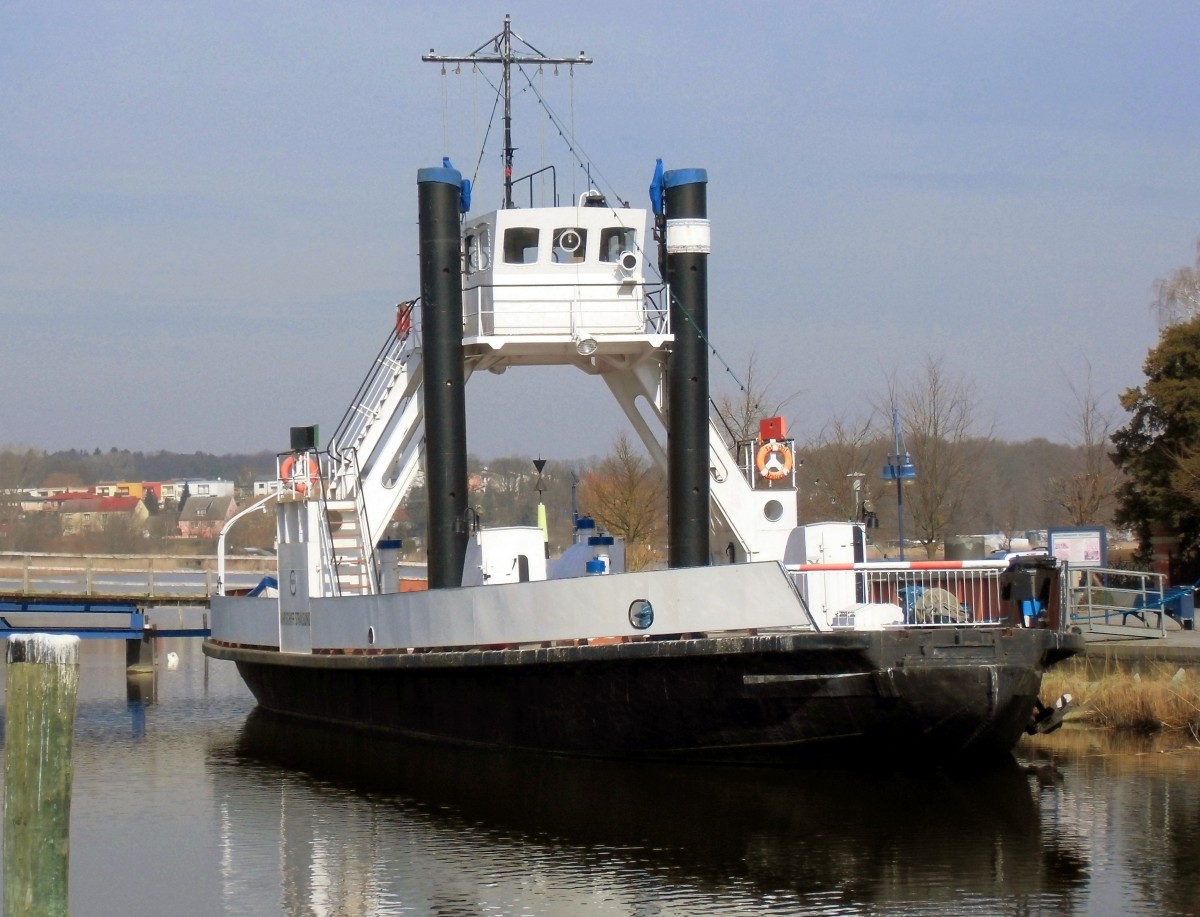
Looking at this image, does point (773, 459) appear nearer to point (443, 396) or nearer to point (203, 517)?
point (443, 396)

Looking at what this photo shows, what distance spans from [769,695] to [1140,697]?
16.6ft

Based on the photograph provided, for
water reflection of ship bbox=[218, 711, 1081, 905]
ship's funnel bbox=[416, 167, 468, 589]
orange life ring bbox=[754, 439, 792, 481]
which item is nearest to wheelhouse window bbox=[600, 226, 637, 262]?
ship's funnel bbox=[416, 167, 468, 589]

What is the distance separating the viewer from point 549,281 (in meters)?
18.5

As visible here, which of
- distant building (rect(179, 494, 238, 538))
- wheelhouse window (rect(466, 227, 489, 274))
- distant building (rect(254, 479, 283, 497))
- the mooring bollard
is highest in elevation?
wheelhouse window (rect(466, 227, 489, 274))

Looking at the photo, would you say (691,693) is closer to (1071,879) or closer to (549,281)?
(1071,879)

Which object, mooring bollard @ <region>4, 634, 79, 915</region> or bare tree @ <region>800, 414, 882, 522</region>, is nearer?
mooring bollard @ <region>4, 634, 79, 915</region>

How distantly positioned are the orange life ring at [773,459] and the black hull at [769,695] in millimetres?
4464

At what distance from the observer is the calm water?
11062mm

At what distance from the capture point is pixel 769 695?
47.7 ft

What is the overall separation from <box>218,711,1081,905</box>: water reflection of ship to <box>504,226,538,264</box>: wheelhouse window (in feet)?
18.5

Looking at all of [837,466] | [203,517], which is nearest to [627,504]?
[837,466]

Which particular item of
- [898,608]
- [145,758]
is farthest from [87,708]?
[898,608]

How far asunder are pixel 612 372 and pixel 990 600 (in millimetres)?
5825

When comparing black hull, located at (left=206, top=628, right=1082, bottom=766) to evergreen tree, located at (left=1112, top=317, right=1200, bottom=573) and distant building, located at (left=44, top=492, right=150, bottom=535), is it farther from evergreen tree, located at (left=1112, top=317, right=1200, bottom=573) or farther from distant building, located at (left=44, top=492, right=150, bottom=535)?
distant building, located at (left=44, top=492, right=150, bottom=535)
